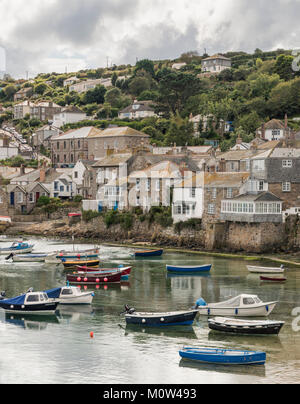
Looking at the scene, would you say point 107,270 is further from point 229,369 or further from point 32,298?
point 229,369

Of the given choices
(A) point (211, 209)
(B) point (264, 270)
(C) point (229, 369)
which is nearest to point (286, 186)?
(A) point (211, 209)

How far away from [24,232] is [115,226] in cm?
1201

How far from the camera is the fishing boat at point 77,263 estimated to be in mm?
47469

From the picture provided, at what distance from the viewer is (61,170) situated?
88438mm

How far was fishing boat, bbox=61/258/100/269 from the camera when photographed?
4747 centimetres

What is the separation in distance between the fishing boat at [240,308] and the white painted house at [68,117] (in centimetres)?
9226

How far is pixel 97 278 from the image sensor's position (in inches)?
1682

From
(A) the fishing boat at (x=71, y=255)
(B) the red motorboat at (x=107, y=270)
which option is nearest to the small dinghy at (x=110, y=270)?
(B) the red motorboat at (x=107, y=270)

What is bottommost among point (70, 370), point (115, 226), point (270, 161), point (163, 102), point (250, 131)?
point (70, 370)

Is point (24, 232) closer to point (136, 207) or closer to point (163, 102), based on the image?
point (136, 207)

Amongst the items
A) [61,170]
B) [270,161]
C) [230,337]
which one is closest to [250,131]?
[61,170]

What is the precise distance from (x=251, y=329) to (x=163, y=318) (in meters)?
4.12

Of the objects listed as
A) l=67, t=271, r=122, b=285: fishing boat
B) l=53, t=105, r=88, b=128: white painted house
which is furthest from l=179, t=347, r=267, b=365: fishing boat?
l=53, t=105, r=88, b=128: white painted house

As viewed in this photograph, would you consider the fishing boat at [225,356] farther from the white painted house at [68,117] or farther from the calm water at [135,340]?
the white painted house at [68,117]
